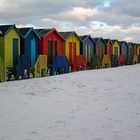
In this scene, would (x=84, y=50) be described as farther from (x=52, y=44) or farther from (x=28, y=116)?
(x=28, y=116)

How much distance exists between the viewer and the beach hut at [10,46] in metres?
20.6

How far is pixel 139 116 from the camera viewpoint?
902cm

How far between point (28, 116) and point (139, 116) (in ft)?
8.96

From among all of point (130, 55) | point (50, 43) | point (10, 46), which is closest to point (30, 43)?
point (10, 46)

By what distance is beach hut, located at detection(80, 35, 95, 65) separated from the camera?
3295 cm

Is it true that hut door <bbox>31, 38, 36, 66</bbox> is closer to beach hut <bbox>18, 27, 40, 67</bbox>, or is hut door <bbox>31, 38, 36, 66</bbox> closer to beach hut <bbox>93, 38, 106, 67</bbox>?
beach hut <bbox>18, 27, 40, 67</bbox>

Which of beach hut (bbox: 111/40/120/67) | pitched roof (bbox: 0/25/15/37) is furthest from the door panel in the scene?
pitched roof (bbox: 0/25/15/37)

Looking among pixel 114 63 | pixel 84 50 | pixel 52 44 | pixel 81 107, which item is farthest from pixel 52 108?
pixel 114 63

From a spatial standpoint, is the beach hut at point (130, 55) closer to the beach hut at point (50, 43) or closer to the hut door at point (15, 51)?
the beach hut at point (50, 43)

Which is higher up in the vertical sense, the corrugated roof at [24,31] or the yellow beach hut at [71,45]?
the corrugated roof at [24,31]

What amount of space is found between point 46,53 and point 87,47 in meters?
9.50

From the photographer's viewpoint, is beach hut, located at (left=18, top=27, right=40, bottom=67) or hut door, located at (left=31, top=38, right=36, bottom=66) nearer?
beach hut, located at (left=18, top=27, right=40, bottom=67)

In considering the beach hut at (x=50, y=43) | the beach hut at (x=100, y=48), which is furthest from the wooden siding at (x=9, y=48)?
the beach hut at (x=100, y=48)

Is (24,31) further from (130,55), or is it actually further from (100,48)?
(130,55)
